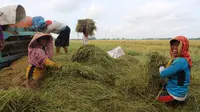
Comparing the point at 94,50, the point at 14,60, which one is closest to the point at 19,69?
the point at 14,60

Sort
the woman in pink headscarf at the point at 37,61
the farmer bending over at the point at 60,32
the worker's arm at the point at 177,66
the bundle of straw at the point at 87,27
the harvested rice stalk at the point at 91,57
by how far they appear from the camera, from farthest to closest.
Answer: the bundle of straw at the point at 87,27
the farmer bending over at the point at 60,32
the harvested rice stalk at the point at 91,57
the woman in pink headscarf at the point at 37,61
the worker's arm at the point at 177,66

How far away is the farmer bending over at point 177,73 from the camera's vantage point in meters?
3.35

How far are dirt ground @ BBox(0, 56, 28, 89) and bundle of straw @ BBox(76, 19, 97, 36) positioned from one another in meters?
5.31

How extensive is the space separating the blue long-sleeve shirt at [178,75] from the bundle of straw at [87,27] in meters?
8.36

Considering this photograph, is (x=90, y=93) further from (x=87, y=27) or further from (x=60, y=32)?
(x=87, y=27)

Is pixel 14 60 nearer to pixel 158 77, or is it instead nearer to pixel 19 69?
pixel 19 69

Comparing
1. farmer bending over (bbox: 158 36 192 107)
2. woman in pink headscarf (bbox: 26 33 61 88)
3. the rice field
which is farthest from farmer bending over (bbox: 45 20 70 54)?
farmer bending over (bbox: 158 36 192 107)

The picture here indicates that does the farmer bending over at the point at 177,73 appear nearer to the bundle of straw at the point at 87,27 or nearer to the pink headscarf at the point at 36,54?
the pink headscarf at the point at 36,54

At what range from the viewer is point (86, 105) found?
116 inches

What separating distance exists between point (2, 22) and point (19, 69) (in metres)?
1.35

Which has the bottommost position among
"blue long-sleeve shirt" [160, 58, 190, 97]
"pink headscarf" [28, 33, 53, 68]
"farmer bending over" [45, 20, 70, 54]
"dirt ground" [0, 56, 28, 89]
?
"dirt ground" [0, 56, 28, 89]

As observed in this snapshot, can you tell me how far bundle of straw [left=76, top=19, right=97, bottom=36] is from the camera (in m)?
11.6

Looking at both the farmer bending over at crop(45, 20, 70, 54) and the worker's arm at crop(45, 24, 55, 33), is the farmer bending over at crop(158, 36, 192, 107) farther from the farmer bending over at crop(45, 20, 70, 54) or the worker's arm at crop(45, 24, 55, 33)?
the farmer bending over at crop(45, 20, 70, 54)

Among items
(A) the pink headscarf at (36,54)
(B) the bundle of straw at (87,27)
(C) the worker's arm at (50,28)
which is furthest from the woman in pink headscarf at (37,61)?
(B) the bundle of straw at (87,27)
